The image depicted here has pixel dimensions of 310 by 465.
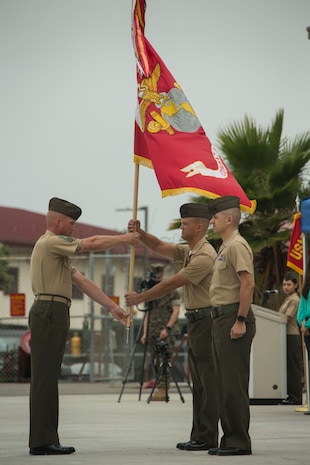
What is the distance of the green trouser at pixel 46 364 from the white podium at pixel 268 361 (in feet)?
26.5

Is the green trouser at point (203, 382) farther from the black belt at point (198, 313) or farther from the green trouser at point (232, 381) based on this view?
the green trouser at point (232, 381)

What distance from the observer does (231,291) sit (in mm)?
9094

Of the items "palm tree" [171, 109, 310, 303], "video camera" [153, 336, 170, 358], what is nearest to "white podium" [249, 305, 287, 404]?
"video camera" [153, 336, 170, 358]

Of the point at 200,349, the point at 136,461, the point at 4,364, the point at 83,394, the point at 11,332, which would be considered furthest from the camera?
the point at 11,332

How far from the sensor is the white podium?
1708cm

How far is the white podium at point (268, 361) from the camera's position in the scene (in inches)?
672

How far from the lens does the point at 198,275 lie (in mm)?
9789

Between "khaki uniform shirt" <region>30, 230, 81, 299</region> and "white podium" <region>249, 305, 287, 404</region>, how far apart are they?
8.04 m

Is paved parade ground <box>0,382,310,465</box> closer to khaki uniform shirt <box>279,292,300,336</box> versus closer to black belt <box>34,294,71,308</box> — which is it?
black belt <box>34,294,71,308</box>

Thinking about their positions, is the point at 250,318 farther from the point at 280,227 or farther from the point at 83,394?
the point at 280,227

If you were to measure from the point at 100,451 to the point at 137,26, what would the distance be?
4.12 m

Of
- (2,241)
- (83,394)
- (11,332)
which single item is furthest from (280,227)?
(2,241)

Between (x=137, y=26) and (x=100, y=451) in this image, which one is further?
(x=137, y=26)

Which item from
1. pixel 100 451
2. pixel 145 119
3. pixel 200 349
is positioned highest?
pixel 145 119
